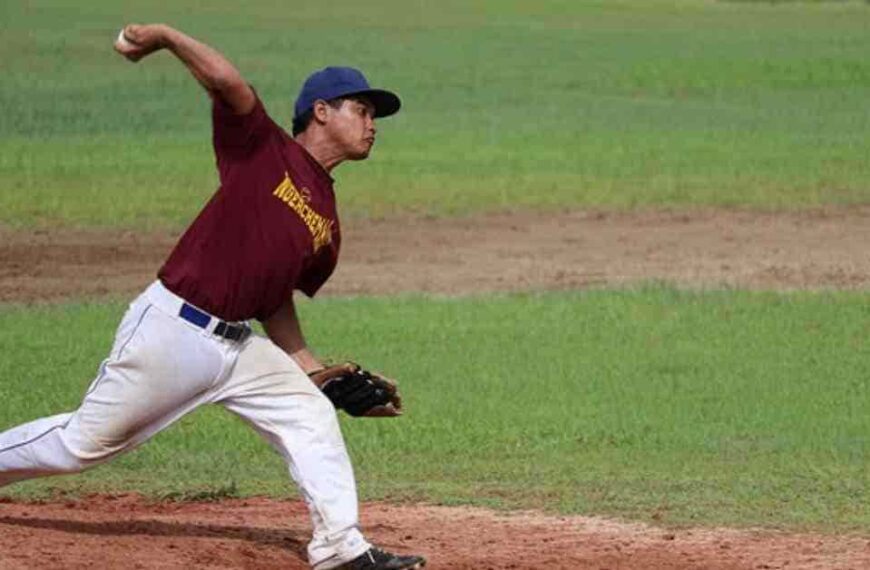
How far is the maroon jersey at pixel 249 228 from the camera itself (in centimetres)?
782

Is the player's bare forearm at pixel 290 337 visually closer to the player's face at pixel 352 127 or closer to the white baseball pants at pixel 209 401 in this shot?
the white baseball pants at pixel 209 401

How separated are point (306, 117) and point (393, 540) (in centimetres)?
187

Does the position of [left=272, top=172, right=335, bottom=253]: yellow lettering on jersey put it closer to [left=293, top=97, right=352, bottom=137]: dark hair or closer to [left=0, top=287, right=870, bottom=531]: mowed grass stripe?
[left=293, top=97, right=352, bottom=137]: dark hair

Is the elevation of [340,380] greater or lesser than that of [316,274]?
lesser

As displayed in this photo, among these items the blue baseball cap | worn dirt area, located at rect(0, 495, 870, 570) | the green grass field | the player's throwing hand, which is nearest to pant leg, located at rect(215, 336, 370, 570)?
worn dirt area, located at rect(0, 495, 870, 570)

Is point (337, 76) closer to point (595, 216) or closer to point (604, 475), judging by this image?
point (604, 475)

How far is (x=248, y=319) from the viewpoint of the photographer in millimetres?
7949

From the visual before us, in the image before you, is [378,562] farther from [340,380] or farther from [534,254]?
[534,254]

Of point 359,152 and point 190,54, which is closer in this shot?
point 190,54

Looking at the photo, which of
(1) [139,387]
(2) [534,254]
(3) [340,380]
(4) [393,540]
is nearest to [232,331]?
(1) [139,387]

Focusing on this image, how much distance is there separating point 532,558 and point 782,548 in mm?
1007

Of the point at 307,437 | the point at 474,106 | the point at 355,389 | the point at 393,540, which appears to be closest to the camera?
the point at 307,437

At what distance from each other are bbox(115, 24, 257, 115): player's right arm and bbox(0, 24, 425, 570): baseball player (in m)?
0.05

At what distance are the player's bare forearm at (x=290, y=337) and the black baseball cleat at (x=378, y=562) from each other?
29.7 inches
